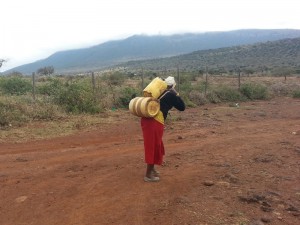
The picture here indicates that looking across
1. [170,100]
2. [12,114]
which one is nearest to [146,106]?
[170,100]

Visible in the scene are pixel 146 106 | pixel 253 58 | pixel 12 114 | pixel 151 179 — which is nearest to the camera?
pixel 146 106

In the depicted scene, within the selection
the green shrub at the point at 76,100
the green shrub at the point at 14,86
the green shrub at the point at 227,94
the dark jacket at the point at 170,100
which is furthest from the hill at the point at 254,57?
the dark jacket at the point at 170,100

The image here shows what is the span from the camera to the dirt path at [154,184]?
5.96m

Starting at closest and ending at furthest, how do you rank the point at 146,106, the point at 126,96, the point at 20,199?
1. the point at 20,199
2. the point at 146,106
3. the point at 126,96

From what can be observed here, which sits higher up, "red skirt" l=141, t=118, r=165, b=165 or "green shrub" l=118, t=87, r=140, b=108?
"red skirt" l=141, t=118, r=165, b=165

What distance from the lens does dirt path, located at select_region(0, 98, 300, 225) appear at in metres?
5.96

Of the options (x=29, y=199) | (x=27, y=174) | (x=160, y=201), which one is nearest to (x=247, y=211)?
(x=160, y=201)

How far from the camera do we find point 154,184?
710cm

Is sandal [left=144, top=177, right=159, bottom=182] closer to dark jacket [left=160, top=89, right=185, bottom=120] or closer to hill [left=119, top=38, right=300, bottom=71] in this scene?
dark jacket [left=160, top=89, right=185, bottom=120]

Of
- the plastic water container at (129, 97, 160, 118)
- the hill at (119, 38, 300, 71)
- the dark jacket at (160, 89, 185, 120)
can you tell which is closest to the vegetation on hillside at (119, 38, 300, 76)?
the hill at (119, 38, 300, 71)

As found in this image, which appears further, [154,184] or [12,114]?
[12,114]

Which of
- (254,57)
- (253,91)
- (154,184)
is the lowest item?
(254,57)

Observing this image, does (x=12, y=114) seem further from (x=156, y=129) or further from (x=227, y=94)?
(x=227, y=94)

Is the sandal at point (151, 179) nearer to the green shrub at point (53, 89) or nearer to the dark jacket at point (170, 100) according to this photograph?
the dark jacket at point (170, 100)
